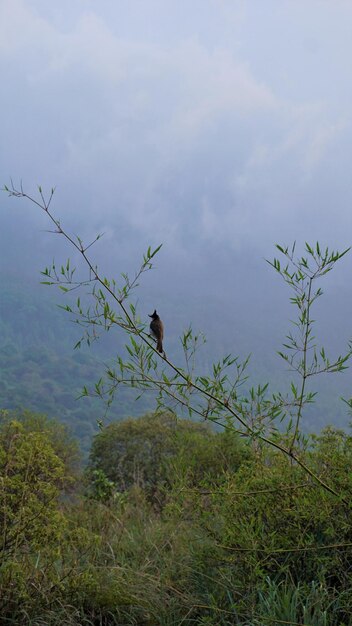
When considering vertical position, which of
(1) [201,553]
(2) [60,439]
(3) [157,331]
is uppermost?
(2) [60,439]

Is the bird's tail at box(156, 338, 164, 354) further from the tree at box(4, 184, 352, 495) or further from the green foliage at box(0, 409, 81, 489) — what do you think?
the green foliage at box(0, 409, 81, 489)

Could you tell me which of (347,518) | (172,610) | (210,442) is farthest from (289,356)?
(210,442)

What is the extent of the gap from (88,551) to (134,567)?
68 cm

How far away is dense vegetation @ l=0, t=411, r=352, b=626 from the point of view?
15.9 ft

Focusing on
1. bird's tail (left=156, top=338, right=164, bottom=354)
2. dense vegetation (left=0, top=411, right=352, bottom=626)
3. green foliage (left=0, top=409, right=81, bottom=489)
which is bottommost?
dense vegetation (left=0, top=411, right=352, bottom=626)

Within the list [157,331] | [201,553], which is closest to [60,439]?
[201,553]

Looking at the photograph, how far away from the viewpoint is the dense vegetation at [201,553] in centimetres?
484

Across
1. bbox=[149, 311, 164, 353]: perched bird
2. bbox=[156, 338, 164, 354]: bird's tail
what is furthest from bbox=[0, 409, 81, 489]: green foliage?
bbox=[156, 338, 164, 354]: bird's tail

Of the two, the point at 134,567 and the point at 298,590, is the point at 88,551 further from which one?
the point at 298,590

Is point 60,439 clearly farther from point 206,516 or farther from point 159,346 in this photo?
point 159,346

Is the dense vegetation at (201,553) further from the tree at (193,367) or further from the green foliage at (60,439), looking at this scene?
the green foliage at (60,439)

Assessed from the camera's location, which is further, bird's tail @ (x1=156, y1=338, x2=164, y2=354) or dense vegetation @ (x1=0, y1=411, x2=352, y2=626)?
dense vegetation @ (x1=0, y1=411, x2=352, y2=626)

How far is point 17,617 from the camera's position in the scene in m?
6.00

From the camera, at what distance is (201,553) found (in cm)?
587
